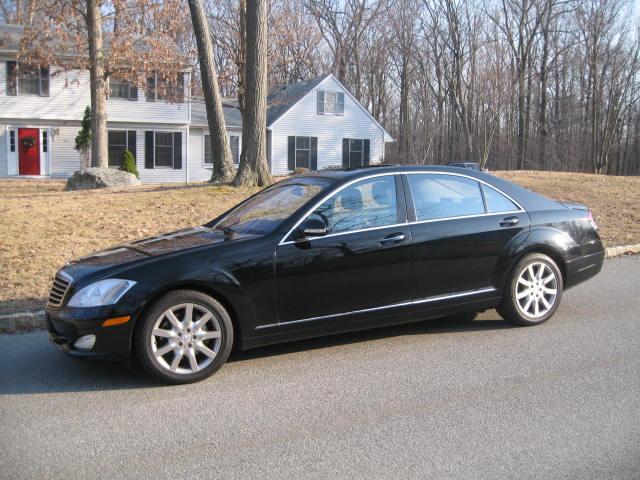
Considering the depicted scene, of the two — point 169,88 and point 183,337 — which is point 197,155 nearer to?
point 169,88

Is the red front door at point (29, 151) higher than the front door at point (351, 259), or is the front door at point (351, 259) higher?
the red front door at point (29, 151)

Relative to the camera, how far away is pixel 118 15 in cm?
2198

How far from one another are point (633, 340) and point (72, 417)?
4769 mm

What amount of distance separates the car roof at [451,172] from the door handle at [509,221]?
0.23 meters

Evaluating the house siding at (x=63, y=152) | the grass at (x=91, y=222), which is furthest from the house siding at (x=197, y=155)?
the grass at (x=91, y=222)

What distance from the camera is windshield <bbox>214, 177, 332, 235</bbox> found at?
576 cm

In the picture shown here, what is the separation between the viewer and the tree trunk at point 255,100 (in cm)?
1434

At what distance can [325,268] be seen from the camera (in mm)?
5504

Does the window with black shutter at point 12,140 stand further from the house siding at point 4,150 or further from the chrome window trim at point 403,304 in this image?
the chrome window trim at point 403,304

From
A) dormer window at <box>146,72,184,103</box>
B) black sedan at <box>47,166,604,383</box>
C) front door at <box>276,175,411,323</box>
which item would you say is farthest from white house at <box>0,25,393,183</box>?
front door at <box>276,175,411,323</box>

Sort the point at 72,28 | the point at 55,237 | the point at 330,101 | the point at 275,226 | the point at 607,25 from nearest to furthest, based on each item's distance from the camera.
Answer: the point at 275,226 < the point at 55,237 < the point at 72,28 < the point at 330,101 < the point at 607,25

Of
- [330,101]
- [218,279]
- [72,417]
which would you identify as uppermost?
[330,101]

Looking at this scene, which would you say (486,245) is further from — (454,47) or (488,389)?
(454,47)

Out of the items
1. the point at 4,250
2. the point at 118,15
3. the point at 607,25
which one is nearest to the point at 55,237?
the point at 4,250
